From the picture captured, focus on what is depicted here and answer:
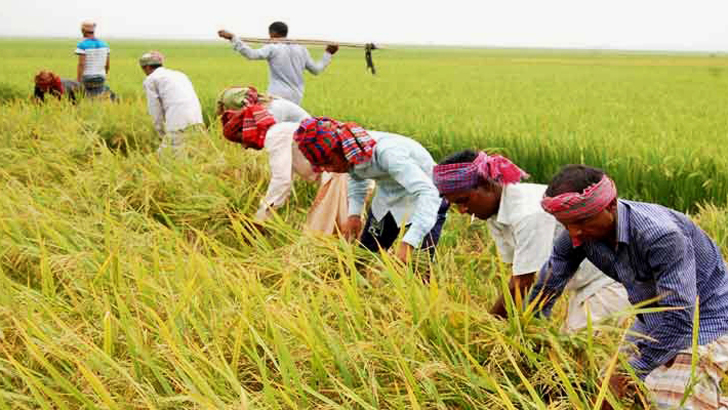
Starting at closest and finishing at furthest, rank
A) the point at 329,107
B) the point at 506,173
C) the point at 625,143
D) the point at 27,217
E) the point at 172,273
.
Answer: the point at 506,173 → the point at 172,273 → the point at 27,217 → the point at 625,143 → the point at 329,107

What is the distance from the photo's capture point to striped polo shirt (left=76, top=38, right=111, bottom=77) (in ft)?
25.0

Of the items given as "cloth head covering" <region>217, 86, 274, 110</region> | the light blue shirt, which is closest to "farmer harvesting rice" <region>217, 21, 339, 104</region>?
"cloth head covering" <region>217, 86, 274, 110</region>

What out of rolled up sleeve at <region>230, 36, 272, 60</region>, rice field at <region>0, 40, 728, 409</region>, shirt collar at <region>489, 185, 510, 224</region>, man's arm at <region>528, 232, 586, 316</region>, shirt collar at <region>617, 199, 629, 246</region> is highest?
rolled up sleeve at <region>230, 36, 272, 60</region>

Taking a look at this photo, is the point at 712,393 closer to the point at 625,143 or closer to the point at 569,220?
the point at 569,220

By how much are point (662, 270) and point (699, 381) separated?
332 millimetres

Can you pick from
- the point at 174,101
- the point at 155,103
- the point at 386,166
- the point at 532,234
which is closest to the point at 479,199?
the point at 532,234

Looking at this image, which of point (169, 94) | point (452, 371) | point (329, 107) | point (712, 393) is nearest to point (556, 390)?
point (452, 371)

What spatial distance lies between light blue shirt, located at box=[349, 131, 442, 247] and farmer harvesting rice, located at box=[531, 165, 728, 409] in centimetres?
74

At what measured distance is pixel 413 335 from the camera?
1707 millimetres

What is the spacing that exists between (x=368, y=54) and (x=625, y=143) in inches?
79.6

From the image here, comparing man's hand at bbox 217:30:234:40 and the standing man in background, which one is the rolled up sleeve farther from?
the standing man in background

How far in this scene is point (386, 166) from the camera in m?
2.80

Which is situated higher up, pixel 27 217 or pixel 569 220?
pixel 569 220

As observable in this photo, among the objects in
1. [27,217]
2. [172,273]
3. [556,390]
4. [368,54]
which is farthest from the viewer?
[368,54]
